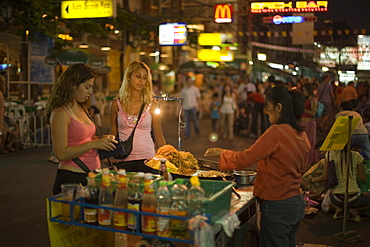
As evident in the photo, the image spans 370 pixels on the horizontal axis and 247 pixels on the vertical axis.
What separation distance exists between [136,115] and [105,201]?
6.49ft

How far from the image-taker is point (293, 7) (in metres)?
15.2

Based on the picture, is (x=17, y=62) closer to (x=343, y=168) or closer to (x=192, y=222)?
(x=343, y=168)

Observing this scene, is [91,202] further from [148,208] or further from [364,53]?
[364,53]

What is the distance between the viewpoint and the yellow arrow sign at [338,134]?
6102mm

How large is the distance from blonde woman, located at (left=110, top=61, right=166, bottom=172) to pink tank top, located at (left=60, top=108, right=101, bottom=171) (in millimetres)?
959

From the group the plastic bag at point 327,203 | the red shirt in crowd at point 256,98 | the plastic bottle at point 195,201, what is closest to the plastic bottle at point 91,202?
the plastic bottle at point 195,201

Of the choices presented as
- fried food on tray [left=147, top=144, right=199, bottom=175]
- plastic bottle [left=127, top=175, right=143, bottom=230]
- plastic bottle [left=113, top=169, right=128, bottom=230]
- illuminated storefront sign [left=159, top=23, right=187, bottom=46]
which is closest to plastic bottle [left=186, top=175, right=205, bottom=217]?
plastic bottle [left=127, top=175, right=143, bottom=230]

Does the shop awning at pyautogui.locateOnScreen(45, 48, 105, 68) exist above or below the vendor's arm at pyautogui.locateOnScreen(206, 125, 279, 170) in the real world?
above

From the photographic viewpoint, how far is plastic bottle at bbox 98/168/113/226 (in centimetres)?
360

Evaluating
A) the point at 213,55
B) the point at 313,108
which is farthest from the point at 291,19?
the point at 213,55

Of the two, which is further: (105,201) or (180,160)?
(180,160)

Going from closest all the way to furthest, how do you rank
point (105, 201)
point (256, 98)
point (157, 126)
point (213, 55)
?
1. point (105, 201)
2. point (157, 126)
3. point (256, 98)
4. point (213, 55)

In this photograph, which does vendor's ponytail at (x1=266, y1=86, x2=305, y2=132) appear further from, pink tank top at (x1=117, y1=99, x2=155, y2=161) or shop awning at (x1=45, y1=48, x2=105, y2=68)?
shop awning at (x1=45, y1=48, x2=105, y2=68)

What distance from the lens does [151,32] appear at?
2575 cm
